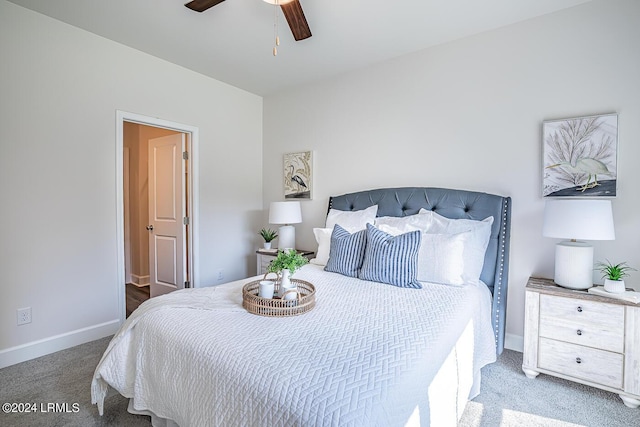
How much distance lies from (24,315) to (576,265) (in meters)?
4.08

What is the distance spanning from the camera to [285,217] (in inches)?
134

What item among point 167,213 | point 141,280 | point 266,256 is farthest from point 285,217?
point 141,280

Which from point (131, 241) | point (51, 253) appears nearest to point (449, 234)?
point (51, 253)

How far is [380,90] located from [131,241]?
422 cm

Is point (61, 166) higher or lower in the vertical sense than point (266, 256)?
higher

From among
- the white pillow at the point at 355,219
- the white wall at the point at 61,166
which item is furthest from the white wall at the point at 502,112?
the white wall at the point at 61,166

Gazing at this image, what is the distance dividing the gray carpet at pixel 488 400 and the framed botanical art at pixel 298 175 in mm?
2548

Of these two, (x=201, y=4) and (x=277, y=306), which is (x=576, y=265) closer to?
(x=277, y=306)

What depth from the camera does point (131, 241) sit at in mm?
4695

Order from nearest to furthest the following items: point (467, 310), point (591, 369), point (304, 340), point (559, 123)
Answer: point (304, 340), point (467, 310), point (591, 369), point (559, 123)

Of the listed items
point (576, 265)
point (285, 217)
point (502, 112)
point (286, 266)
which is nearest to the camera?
point (286, 266)

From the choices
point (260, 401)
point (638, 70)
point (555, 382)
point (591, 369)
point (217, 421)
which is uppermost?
point (638, 70)

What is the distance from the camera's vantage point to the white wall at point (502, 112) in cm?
211

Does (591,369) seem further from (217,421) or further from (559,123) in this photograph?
(217,421)
